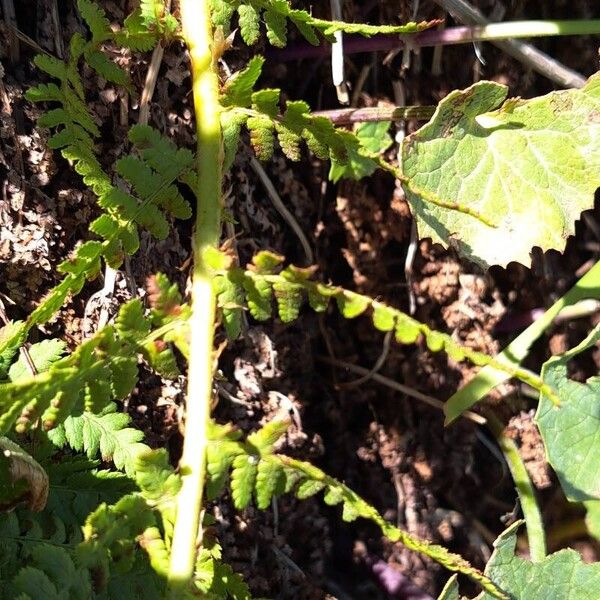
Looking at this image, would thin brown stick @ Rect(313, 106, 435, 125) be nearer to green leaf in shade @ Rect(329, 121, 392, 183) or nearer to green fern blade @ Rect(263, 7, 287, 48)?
green leaf in shade @ Rect(329, 121, 392, 183)

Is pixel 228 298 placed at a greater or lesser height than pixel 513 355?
greater

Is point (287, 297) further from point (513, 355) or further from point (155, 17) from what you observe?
point (513, 355)

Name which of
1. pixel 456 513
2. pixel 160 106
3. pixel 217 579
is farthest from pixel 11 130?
pixel 456 513

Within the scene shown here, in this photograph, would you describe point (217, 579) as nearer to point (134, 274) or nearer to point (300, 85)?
point (134, 274)

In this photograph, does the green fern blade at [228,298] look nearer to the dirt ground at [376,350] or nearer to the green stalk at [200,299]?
the green stalk at [200,299]

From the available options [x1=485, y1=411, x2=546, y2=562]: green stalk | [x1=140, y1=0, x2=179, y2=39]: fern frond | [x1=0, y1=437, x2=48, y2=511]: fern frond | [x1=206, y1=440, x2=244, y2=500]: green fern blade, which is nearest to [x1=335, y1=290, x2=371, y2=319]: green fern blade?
[x1=206, y1=440, x2=244, y2=500]: green fern blade

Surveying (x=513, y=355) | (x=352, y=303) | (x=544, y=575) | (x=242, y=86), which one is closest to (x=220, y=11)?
(x=242, y=86)
